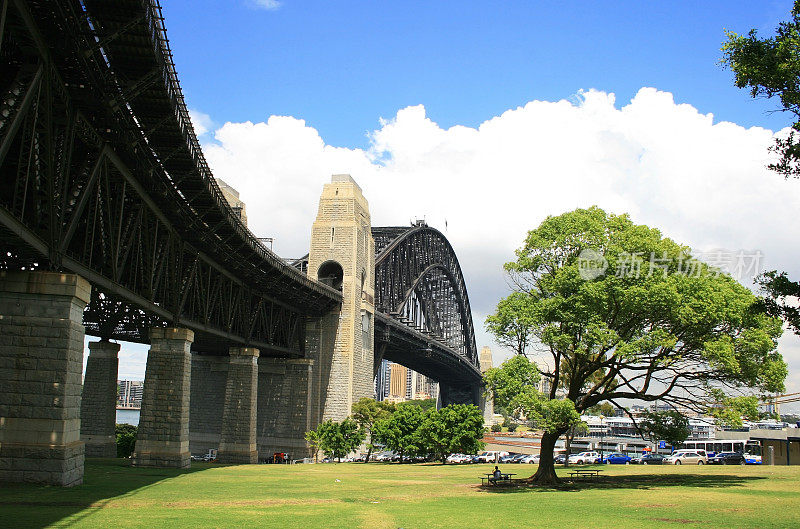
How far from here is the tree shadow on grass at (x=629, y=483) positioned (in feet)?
122

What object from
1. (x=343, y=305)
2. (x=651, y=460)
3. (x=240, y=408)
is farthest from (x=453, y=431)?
(x=651, y=460)

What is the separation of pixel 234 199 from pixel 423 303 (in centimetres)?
9322

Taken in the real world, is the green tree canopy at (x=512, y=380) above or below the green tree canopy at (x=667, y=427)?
above

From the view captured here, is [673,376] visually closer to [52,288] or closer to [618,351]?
[618,351]

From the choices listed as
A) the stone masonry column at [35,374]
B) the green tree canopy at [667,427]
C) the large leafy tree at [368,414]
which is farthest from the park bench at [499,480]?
the large leafy tree at [368,414]

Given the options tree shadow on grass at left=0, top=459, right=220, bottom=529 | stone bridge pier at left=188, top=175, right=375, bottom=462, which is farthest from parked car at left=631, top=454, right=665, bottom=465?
tree shadow on grass at left=0, top=459, right=220, bottom=529

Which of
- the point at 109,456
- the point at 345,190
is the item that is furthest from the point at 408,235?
the point at 109,456

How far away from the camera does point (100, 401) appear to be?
216 feet

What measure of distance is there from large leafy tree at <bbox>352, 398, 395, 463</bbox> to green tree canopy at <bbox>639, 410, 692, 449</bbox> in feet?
137

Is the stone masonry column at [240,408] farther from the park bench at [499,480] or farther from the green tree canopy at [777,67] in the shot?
the green tree canopy at [777,67]

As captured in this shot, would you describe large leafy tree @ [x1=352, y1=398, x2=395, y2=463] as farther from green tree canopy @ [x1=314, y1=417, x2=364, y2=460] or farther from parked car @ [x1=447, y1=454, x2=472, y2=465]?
parked car @ [x1=447, y1=454, x2=472, y2=465]

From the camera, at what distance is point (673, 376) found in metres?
38.1

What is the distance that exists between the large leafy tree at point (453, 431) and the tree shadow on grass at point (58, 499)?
36724 millimetres

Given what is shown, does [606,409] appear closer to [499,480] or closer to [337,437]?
[337,437]
